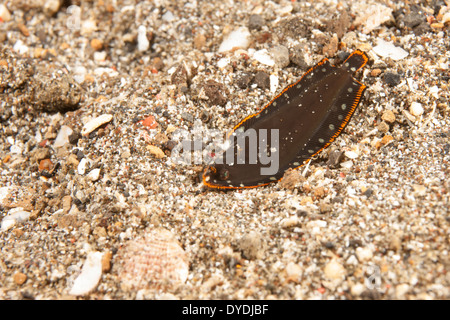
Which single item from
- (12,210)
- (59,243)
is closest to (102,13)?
(12,210)

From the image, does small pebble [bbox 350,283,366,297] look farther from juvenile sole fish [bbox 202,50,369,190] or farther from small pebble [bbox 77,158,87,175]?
small pebble [bbox 77,158,87,175]

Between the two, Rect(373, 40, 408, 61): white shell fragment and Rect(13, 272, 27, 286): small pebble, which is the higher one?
Rect(373, 40, 408, 61): white shell fragment

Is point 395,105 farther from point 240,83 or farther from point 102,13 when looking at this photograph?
point 102,13

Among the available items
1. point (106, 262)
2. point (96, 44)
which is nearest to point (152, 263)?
point (106, 262)

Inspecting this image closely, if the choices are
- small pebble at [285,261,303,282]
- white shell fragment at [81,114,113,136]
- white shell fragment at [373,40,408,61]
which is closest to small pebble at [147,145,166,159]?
white shell fragment at [81,114,113,136]

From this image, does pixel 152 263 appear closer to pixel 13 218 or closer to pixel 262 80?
pixel 13 218

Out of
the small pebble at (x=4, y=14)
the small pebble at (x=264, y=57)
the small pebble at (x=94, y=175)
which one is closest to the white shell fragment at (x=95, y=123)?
the small pebble at (x=94, y=175)

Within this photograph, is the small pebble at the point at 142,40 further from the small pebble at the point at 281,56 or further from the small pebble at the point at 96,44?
the small pebble at the point at 281,56
